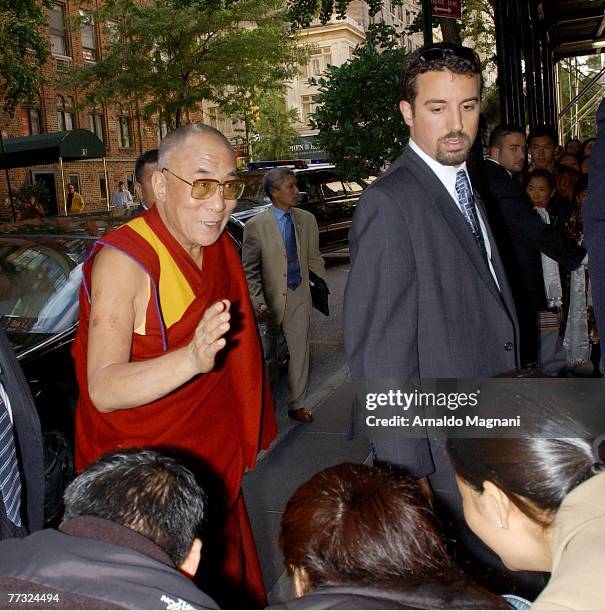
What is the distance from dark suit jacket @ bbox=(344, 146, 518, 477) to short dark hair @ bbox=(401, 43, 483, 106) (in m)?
0.36

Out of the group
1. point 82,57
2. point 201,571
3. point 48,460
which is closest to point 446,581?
point 201,571

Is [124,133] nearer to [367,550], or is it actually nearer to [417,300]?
[417,300]

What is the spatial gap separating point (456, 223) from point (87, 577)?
1.59 meters

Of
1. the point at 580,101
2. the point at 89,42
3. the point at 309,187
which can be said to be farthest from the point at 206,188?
the point at 580,101

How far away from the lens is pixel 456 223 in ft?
7.99

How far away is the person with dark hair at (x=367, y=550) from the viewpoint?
4.50 ft

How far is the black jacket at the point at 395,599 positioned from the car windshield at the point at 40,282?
317 cm

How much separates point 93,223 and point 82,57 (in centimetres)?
2851

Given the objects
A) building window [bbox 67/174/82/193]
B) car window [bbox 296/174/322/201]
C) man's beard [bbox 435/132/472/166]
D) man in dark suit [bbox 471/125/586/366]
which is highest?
building window [bbox 67/174/82/193]

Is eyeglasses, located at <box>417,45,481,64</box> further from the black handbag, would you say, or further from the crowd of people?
the black handbag

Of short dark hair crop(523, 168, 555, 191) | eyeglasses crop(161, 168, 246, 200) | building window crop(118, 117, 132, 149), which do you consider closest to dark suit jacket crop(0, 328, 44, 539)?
eyeglasses crop(161, 168, 246, 200)

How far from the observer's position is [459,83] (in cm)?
249

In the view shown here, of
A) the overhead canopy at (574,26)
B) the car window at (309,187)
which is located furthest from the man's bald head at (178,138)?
the overhead canopy at (574,26)

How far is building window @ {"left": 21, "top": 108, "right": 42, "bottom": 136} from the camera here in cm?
2841
